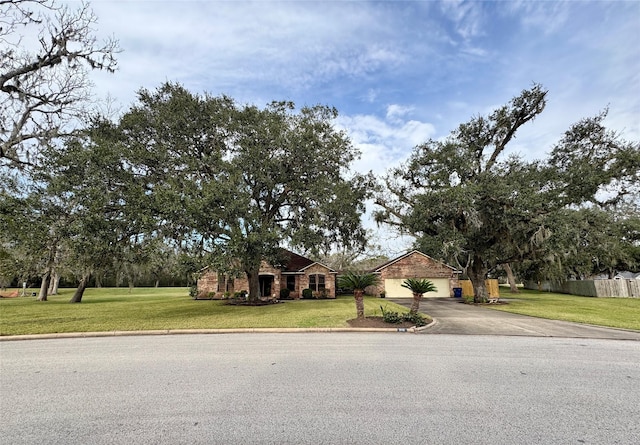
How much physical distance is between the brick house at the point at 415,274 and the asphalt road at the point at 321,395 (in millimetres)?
23275

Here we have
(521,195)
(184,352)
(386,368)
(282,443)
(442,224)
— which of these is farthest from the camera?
(442,224)

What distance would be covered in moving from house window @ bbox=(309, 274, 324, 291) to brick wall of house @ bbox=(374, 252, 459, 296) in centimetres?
548

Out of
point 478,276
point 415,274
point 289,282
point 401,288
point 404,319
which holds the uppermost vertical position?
point 415,274

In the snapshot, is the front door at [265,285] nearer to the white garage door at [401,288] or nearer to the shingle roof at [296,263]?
the shingle roof at [296,263]

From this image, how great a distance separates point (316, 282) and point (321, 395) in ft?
83.7

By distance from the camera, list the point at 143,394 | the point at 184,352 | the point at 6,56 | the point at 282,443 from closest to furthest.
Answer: the point at 282,443
the point at 143,394
the point at 184,352
the point at 6,56

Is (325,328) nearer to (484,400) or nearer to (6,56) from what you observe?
(484,400)

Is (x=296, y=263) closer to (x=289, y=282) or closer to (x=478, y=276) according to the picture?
(x=289, y=282)

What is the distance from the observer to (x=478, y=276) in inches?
949

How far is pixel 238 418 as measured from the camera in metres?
3.79

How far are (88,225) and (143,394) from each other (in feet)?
37.7

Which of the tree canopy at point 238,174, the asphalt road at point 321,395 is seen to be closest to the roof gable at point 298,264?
the tree canopy at point 238,174

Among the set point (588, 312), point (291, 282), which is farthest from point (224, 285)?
point (588, 312)

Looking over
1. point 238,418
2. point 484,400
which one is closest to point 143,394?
point 238,418
